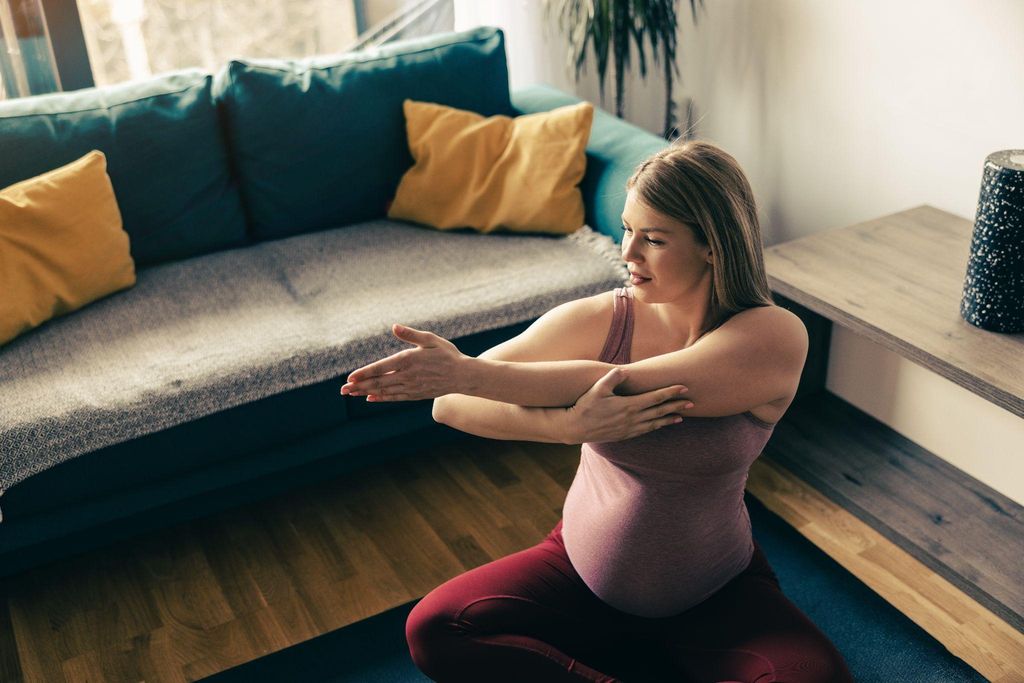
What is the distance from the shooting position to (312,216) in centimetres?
263

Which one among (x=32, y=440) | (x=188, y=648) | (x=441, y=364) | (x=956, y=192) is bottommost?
(x=188, y=648)

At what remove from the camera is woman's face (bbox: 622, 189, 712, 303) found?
4.46ft

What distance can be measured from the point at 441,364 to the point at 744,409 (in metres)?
0.44

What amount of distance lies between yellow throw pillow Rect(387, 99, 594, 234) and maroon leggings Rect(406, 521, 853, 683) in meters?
1.17

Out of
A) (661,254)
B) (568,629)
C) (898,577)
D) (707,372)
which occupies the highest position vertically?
(661,254)

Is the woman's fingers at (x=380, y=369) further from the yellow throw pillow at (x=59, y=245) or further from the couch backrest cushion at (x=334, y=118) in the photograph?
the couch backrest cushion at (x=334, y=118)

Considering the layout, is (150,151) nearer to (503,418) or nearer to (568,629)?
(503,418)

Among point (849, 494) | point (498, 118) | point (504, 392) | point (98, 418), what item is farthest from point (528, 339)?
point (498, 118)

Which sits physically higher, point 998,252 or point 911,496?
point 998,252

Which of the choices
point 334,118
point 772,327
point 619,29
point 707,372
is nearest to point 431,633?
point 707,372

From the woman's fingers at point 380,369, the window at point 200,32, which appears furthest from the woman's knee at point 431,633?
the window at point 200,32

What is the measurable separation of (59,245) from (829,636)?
1.80m

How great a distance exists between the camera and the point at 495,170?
2590 mm

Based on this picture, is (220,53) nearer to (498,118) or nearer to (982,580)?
(498,118)
